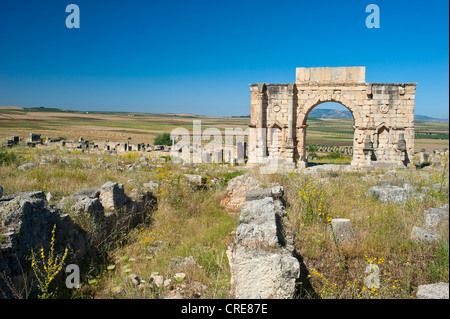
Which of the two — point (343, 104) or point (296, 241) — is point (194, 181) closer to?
point (296, 241)

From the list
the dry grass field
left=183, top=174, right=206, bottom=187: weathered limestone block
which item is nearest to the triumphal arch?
left=183, top=174, right=206, bottom=187: weathered limestone block

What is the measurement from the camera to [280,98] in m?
15.4

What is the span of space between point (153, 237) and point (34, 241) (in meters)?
2.00

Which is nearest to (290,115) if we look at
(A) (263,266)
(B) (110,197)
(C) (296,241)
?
(B) (110,197)

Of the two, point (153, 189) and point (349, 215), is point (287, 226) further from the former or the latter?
point (153, 189)

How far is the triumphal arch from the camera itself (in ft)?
47.8

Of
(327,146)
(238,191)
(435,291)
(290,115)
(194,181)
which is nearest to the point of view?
(435,291)

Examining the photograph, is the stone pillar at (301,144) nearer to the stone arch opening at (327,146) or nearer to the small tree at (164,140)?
the stone arch opening at (327,146)

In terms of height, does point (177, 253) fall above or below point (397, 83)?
below

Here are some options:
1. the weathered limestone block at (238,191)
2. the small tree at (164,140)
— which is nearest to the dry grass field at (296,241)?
the weathered limestone block at (238,191)

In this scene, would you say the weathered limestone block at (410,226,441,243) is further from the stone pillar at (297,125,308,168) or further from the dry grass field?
the stone pillar at (297,125,308,168)

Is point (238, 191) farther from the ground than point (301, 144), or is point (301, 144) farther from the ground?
point (301, 144)

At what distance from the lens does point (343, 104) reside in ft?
49.4
